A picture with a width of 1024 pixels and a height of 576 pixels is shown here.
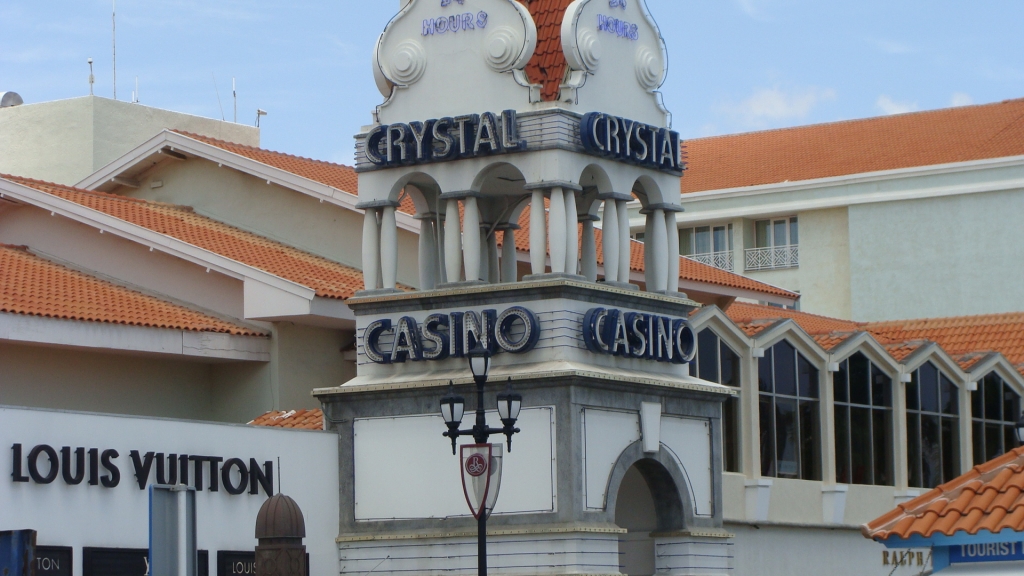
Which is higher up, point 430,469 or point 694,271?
point 694,271

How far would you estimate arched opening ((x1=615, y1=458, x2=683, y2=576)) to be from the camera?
29578 millimetres

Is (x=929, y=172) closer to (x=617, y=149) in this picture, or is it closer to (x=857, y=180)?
(x=857, y=180)

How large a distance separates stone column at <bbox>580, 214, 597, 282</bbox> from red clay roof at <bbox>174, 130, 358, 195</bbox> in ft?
26.0

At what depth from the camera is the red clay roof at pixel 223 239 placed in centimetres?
3412

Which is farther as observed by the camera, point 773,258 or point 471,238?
point 773,258

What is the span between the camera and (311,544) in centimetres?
2866

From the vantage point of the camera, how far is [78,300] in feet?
105

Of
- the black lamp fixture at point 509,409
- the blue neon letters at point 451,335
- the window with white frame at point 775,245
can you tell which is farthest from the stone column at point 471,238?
the window with white frame at point 775,245

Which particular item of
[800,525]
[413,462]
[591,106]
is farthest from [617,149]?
[800,525]

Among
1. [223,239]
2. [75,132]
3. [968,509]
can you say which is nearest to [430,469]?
[223,239]

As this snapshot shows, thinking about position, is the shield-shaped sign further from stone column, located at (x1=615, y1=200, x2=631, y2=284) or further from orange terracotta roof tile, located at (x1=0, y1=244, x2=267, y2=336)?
orange terracotta roof tile, located at (x1=0, y1=244, x2=267, y2=336)

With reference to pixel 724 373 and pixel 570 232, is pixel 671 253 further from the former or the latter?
pixel 724 373

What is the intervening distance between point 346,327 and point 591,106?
→ 7790 mm

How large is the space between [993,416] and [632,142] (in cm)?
1693
